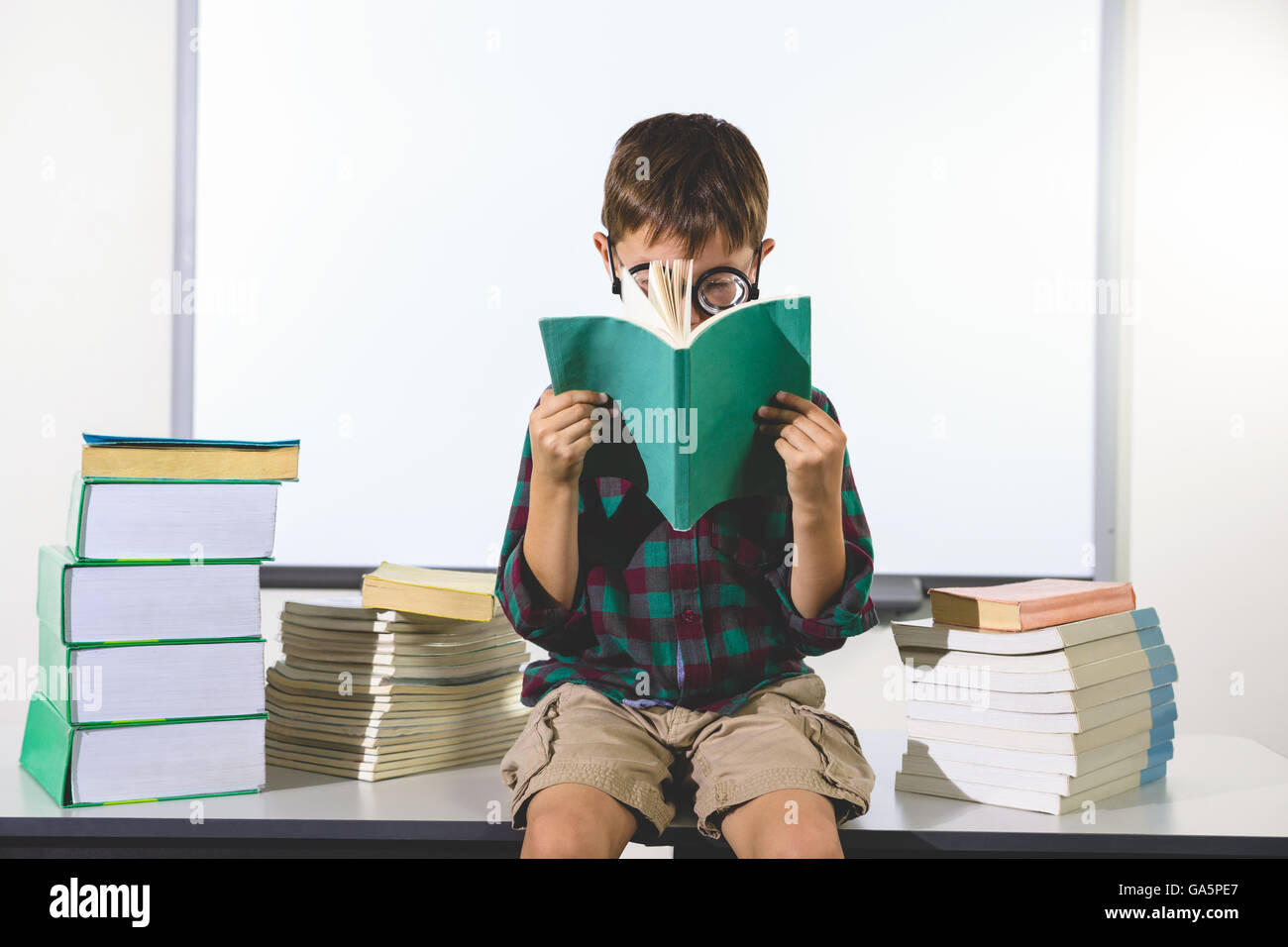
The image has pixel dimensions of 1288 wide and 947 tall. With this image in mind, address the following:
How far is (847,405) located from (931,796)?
3.57ft

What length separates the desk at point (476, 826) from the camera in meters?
1.08

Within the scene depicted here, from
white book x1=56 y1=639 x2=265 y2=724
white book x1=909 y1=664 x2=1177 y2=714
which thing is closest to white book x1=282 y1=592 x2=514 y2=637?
white book x1=56 y1=639 x2=265 y2=724

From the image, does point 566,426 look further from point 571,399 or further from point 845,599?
point 845,599

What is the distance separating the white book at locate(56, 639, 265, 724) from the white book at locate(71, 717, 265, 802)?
0.05ft

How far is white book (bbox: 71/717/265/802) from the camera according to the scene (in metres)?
1.17

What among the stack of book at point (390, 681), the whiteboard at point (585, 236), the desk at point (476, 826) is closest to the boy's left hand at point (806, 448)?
the desk at point (476, 826)

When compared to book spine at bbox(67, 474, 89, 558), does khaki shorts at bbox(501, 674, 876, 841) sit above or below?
below

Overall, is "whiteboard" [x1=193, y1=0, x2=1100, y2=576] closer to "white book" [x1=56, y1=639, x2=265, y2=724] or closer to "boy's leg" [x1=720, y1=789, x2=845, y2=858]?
"white book" [x1=56, y1=639, x2=265, y2=724]

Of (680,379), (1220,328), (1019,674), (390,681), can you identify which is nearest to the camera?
(680,379)

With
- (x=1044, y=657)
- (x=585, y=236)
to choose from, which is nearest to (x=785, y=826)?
(x=1044, y=657)

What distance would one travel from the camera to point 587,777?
41.6 inches

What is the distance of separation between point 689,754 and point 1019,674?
0.38m
